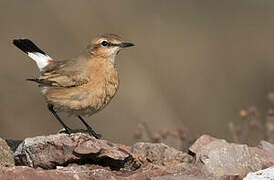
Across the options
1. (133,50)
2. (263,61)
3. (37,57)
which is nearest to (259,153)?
(37,57)

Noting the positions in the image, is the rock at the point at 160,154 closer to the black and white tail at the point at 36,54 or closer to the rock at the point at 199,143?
the rock at the point at 199,143

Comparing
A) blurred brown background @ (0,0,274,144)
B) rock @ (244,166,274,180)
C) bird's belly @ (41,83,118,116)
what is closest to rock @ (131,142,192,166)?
bird's belly @ (41,83,118,116)

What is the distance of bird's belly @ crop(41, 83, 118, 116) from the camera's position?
8.39 metres

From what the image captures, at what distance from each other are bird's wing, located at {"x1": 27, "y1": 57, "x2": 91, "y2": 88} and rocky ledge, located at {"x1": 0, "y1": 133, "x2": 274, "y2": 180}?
110 cm

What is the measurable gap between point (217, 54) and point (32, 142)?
10689 mm

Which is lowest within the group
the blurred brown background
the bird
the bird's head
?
the blurred brown background

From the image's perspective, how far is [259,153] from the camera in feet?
26.5

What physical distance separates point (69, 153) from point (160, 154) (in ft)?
4.10

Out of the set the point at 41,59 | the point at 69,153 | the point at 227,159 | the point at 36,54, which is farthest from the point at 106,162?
the point at 36,54

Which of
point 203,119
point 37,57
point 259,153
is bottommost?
point 203,119

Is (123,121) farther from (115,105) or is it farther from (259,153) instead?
(259,153)

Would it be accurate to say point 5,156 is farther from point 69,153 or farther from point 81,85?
point 81,85

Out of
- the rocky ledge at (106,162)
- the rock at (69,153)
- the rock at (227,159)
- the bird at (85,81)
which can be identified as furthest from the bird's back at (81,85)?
the rock at (227,159)

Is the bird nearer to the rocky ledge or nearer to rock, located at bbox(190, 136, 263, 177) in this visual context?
the rocky ledge
